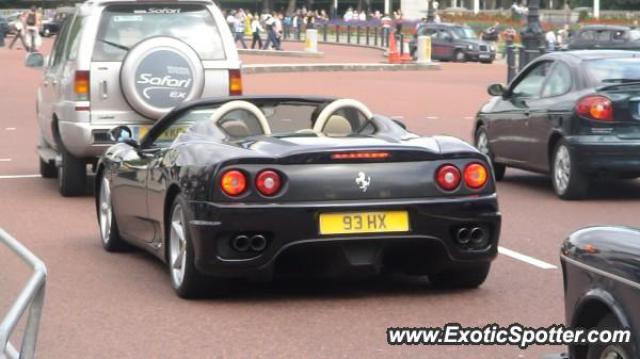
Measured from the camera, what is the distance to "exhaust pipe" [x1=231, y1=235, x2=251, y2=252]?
28.0ft

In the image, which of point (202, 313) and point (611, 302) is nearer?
point (611, 302)

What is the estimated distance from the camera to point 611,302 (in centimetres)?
520

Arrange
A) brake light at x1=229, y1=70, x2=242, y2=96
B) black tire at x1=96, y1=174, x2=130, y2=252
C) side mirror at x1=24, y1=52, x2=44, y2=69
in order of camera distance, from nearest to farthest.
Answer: black tire at x1=96, y1=174, x2=130, y2=252
brake light at x1=229, y1=70, x2=242, y2=96
side mirror at x1=24, y1=52, x2=44, y2=69

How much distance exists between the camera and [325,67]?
46125 millimetres

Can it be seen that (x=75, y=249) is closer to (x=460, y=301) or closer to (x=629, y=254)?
(x=460, y=301)

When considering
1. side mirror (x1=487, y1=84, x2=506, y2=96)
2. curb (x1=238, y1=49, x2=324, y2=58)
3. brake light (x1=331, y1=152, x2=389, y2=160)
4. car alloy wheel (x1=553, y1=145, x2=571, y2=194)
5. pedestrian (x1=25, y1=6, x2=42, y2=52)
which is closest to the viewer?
brake light (x1=331, y1=152, x2=389, y2=160)

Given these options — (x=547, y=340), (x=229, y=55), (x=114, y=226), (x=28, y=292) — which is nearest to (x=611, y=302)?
(x=547, y=340)

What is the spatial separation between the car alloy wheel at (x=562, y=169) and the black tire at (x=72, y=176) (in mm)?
4630

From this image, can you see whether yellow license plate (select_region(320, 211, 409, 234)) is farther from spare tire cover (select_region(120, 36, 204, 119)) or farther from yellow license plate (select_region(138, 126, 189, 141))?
spare tire cover (select_region(120, 36, 204, 119))

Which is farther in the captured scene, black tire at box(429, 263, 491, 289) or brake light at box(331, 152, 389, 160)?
black tire at box(429, 263, 491, 289)

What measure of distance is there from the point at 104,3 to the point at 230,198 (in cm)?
679

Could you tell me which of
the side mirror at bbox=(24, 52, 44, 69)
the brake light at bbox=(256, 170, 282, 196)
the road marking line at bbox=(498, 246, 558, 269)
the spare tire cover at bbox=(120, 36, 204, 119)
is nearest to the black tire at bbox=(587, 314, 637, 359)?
the brake light at bbox=(256, 170, 282, 196)

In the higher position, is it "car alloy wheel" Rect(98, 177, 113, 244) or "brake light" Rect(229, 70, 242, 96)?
"brake light" Rect(229, 70, 242, 96)

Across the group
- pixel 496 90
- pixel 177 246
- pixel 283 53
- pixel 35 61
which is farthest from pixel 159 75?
pixel 283 53
